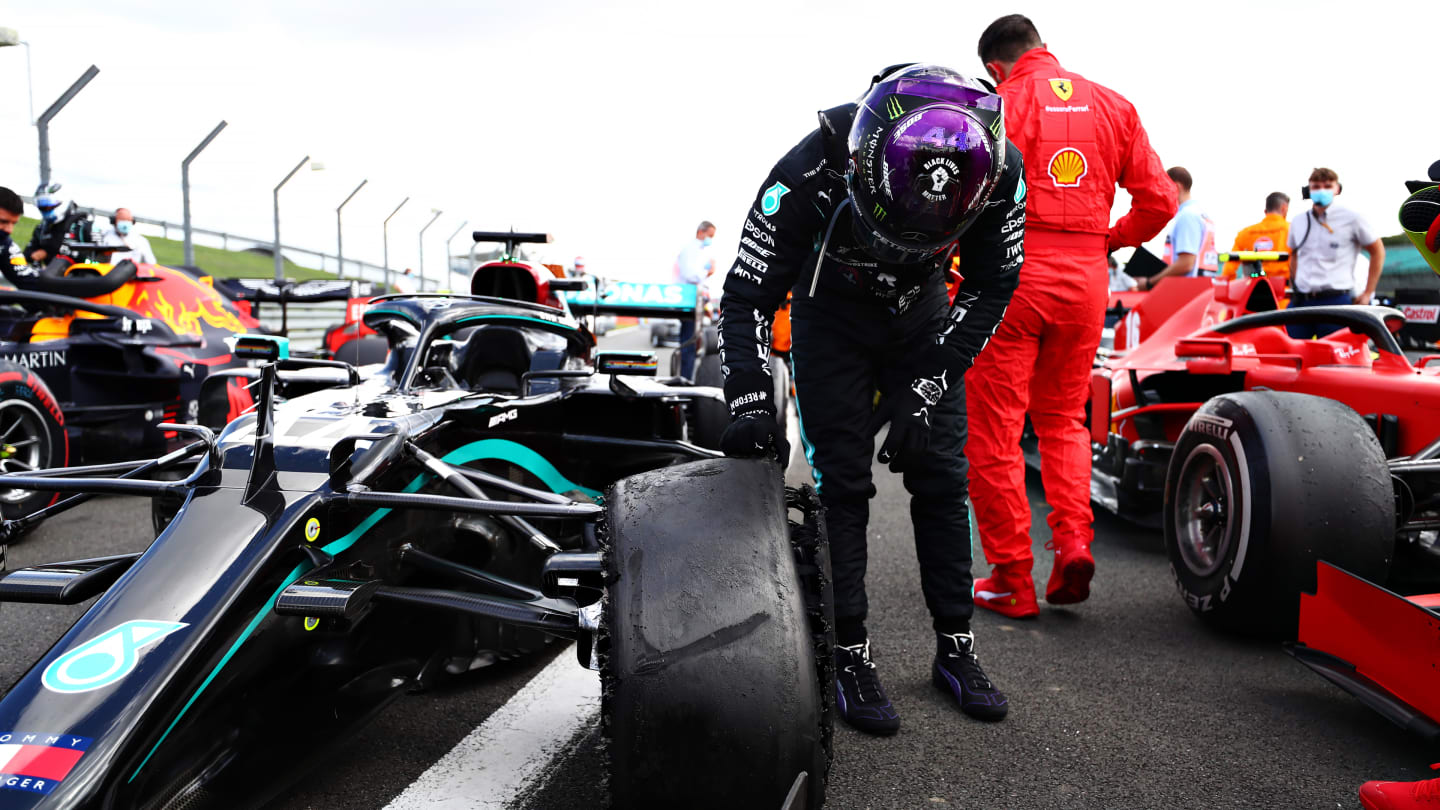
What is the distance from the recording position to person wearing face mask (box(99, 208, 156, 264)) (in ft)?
27.3

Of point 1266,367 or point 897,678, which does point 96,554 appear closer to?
point 897,678

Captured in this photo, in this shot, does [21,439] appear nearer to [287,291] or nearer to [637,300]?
[287,291]

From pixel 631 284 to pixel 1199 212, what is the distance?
4630 millimetres

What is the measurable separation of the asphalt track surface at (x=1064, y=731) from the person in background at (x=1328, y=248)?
4.04m

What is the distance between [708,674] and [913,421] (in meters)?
1.05

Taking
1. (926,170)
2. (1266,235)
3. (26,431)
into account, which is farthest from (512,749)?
(1266,235)

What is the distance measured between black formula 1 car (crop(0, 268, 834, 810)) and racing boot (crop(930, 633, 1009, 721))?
3.02 feet

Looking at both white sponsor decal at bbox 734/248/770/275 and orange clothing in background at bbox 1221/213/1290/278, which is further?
orange clothing in background at bbox 1221/213/1290/278

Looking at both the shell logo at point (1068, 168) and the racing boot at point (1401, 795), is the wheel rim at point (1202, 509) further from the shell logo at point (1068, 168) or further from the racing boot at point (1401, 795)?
the racing boot at point (1401, 795)

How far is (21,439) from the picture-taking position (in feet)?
16.4

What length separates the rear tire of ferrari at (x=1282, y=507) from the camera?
289 centimetres

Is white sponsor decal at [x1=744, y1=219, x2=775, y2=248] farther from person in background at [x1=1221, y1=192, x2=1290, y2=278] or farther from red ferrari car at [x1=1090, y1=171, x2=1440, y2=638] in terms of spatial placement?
person in background at [x1=1221, y1=192, x2=1290, y2=278]

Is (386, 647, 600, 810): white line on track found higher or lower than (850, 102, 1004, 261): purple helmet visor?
lower

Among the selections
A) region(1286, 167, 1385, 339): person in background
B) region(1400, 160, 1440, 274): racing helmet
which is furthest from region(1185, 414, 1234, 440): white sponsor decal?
region(1286, 167, 1385, 339): person in background
